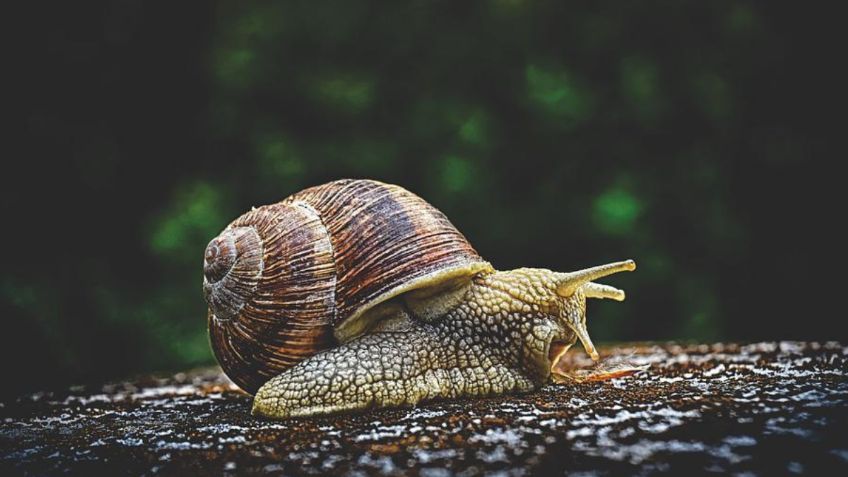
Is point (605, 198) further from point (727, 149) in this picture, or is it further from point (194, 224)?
point (194, 224)

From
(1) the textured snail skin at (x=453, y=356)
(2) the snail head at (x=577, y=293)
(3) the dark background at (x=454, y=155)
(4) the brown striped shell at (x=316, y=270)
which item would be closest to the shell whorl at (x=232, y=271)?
(4) the brown striped shell at (x=316, y=270)

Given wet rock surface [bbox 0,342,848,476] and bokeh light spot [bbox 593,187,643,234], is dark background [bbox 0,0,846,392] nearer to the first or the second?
bokeh light spot [bbox 593,187,643,234]

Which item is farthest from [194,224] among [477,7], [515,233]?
[477,7]

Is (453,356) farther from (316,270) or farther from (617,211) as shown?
(617,211)

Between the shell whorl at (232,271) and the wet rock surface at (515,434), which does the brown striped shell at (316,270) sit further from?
the wet rock surface at (515,434)

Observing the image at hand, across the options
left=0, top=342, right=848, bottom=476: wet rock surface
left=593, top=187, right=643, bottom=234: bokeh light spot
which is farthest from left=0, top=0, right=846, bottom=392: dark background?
left=0, top=342, right=848, bottom=476: wet rock surface

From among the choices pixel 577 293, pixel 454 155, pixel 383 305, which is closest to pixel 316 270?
pixel 383 305

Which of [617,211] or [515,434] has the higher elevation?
[617,211]
